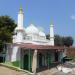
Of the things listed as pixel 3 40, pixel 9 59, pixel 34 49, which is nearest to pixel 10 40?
pixel 3 40

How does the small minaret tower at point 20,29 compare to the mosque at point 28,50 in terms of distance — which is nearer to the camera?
the mosque at point 28,50

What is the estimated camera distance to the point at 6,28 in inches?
1315

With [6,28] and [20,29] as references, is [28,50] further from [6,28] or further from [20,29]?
[6,28]

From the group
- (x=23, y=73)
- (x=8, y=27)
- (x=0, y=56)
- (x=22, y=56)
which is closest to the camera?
(x=23, y=73)

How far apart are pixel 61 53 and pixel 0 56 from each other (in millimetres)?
15187

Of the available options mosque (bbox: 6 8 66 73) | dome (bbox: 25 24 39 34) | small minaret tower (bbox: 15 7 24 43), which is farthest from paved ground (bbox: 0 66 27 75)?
dome (bbox: 25 24 39 34)

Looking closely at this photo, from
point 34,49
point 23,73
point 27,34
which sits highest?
point 27,34

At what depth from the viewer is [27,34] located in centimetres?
3541

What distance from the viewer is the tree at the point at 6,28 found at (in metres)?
31.3

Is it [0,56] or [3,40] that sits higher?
[3,40]

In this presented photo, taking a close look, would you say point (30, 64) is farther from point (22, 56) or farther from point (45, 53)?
point (45, 53)

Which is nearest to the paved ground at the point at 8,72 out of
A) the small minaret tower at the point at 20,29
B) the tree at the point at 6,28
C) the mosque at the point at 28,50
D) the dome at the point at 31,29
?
Result: the mosque at the point at 28,50

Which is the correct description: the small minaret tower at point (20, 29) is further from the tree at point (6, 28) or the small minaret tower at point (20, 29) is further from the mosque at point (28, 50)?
the tree at point (6, 28)

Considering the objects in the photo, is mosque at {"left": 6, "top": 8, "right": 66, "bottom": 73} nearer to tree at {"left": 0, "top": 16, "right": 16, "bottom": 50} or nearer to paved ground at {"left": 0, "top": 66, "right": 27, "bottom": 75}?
tree at {"left": 0, "top": 16, "right": 16, "bottom": 50}
